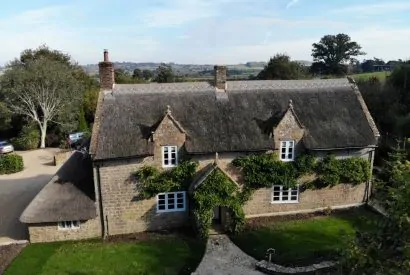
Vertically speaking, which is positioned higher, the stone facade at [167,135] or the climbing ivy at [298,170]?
the stone facade at [167,135]

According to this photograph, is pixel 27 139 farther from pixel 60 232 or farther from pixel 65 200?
pixel 65 200

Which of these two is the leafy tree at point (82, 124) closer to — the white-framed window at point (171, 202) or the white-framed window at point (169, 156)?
the white-framed window at point (171, 202)

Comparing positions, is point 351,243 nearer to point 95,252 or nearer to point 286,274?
point 286,274

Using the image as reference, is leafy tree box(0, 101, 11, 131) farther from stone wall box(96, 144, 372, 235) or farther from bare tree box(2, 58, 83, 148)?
stone wall box(96, 144, 372, 235)

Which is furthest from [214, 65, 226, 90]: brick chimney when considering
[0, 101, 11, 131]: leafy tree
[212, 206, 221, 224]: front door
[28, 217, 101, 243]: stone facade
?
[0, 101, 11, 131]: leafy tree

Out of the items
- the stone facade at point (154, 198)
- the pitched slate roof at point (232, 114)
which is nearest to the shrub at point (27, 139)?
the pitched slate roof at point (232, 114)
